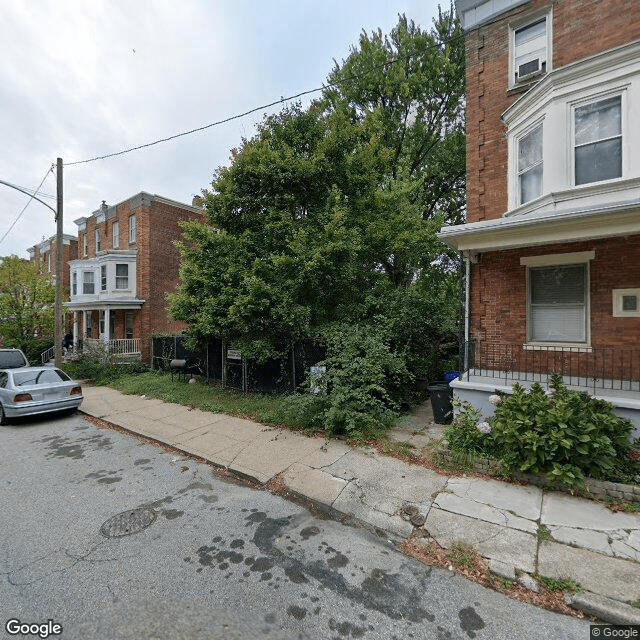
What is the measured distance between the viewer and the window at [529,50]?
775 cm

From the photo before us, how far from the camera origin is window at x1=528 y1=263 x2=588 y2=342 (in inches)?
273

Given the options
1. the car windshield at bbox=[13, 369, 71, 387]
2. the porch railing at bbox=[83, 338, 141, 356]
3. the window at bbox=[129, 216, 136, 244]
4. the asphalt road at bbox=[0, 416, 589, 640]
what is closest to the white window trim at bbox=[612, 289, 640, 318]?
the asphalt road at bbox=[0, 416, 589, 640]

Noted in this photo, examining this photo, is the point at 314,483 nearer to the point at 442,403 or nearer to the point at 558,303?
the point at 442,403

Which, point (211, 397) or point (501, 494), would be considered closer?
point (501, 494)

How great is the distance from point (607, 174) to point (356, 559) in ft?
26.4

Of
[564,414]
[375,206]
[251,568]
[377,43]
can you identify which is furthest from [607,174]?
[377,43]

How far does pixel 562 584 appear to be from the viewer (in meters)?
2.94

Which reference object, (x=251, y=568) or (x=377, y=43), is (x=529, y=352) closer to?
(x=251, y=568)

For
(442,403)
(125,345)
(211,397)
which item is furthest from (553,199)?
(125,345)

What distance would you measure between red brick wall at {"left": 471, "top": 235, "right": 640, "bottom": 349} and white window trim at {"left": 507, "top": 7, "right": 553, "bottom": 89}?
4.21 metres

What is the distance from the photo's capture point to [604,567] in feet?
10.2

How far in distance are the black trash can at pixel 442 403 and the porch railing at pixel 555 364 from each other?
1.84 ft

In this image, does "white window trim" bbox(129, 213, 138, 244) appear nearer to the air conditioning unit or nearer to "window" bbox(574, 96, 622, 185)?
the air conditioning unit

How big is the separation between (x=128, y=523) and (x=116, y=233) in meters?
22.3
